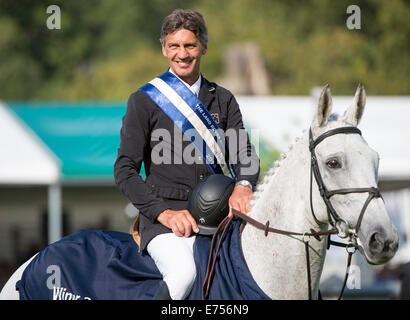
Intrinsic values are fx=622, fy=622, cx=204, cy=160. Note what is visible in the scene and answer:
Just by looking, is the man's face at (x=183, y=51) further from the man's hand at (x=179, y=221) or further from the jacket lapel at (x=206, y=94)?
the man's hand at (x=179, y=221)

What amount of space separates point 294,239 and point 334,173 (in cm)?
44

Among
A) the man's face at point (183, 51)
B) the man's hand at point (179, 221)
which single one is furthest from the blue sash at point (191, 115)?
the man's hand at point (179, 221)

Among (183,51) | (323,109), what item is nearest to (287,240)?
(323,109)

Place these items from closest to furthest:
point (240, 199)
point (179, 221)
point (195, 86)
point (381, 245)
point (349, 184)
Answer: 1. point (381, 245)
2. point (349, 184)
3. point (179, 221)
4. point (240, 199)
5. point (195, 86)

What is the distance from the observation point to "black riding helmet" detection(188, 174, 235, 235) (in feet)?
11.8

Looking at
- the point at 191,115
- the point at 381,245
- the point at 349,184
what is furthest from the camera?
the point at 191,115

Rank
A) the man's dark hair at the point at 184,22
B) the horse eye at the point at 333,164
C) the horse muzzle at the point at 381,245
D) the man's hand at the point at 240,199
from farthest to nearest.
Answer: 1. the man's dark hair at the point at 184,22
2. the man's hand at the point at 240,199
3. the horse eye at the point at 333,164
4. the horse muzzle at the point at 381,245

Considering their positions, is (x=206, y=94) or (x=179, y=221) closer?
(x=179, y=221)

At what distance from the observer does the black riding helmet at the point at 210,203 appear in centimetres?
360

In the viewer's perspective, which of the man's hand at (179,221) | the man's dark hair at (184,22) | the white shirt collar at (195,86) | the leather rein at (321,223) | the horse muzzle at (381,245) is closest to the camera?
the horse muzzle at (381,245)

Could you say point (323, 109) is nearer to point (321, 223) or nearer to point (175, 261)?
point (321, 223)

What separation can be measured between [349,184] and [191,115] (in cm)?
116

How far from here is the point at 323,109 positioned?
3447mm

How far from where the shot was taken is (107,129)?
35.6 ft
